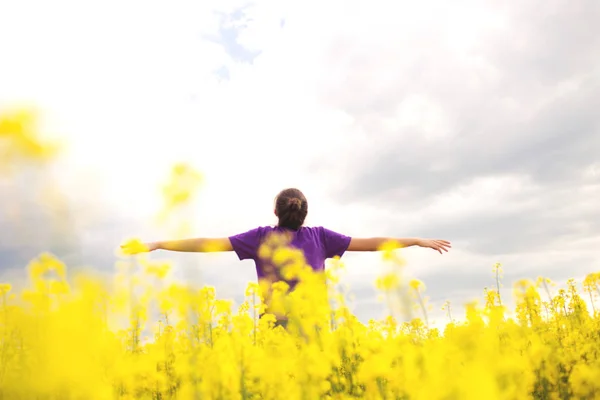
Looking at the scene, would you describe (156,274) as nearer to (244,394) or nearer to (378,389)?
(244,394)

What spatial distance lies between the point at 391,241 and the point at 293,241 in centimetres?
105

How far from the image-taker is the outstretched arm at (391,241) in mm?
5633

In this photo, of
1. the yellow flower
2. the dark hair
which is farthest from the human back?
the yellow flower

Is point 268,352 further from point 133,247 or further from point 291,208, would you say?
point 291,208

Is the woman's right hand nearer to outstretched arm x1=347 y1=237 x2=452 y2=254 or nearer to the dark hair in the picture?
outstretched arm x1=347 y1=237 x2=452 y2=254

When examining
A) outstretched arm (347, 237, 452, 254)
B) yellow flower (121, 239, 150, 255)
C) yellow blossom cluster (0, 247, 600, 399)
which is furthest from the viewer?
outstretched arm (347, 237, 452, 254)

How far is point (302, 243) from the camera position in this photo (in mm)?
5801

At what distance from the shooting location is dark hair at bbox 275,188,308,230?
576 centimetres

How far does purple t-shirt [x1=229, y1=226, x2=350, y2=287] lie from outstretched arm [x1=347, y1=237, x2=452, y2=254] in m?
0.11

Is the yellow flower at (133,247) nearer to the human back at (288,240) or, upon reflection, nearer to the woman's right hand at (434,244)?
the human back at (288,240)

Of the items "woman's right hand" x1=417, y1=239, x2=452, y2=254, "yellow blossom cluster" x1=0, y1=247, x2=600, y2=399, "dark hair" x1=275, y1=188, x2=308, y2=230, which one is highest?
"dark hair" x1=275, y1=188, x2=308, y2=230

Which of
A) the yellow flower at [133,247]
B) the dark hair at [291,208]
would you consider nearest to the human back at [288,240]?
the dark hair at [291,208]

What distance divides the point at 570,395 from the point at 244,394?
258 cm

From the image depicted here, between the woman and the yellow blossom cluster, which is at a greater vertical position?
the woman
